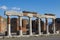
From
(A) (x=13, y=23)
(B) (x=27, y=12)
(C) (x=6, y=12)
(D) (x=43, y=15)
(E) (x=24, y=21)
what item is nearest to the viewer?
(C) (x=6, y=12)

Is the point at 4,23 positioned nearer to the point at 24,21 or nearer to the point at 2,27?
the point at 2,27

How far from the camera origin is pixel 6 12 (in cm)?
3591

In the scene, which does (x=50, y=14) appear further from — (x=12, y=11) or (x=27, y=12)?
(x=12, y=11)

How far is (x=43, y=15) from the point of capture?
150 ft

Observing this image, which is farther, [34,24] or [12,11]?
[34,24]

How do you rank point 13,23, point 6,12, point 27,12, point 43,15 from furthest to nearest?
1. point 13,23
2. point 43,15
3. point 27,12
4. point 6,12

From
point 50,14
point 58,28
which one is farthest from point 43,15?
point 58,28

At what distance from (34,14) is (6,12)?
28.6ft

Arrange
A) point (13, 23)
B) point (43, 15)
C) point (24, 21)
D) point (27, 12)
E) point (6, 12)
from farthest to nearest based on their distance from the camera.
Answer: point (24, 21), point (13, 23), point (43, 15), point (27, 12), point (6, 12)

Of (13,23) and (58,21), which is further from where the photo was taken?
(58,21)

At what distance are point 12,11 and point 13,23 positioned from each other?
19.3 m

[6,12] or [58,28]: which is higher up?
[6,12]

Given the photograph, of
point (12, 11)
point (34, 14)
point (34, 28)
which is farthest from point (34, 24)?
point (12, 11)

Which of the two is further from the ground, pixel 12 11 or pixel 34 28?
pixel 12 11
